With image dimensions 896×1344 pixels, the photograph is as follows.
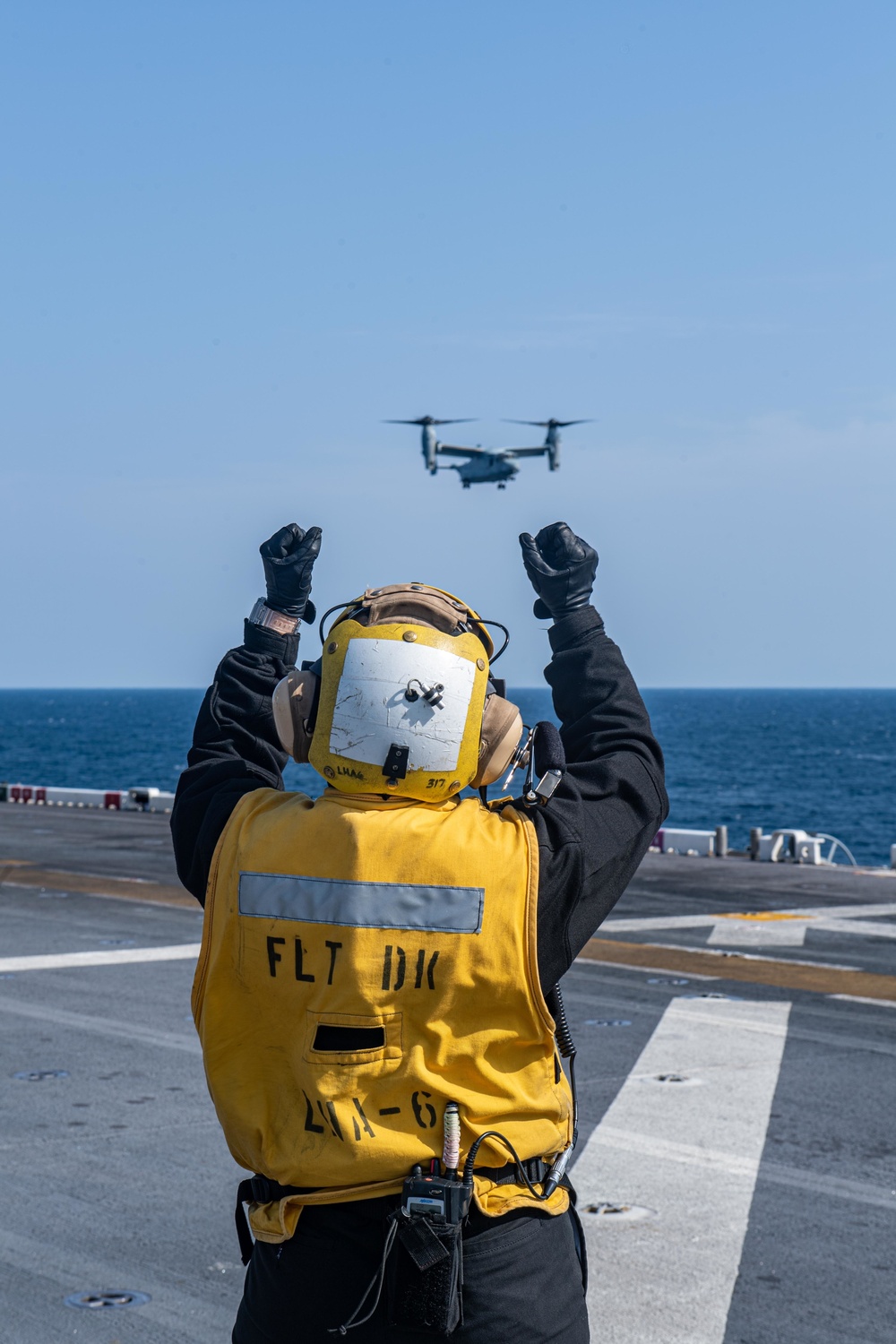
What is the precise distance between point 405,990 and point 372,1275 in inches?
21.6

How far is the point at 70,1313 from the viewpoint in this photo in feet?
15.1

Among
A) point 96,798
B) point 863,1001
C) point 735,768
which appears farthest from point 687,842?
point 735,768

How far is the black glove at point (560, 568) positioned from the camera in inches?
113

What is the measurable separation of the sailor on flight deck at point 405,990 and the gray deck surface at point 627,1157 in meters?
2.29

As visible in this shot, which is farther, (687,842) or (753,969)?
(687,842)

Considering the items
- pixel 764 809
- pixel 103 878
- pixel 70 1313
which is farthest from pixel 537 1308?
pixel 764 809

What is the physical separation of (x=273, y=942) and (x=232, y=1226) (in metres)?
3.51

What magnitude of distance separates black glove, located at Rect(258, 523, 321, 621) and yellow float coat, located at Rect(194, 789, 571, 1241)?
0.73m

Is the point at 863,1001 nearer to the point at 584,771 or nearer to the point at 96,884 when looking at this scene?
the point at 584,771

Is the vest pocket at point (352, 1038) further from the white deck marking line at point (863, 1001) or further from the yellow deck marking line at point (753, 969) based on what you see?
the white deck marking line at point (863, 1001)

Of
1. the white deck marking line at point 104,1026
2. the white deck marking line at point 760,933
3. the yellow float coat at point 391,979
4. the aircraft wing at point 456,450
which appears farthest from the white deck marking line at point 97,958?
the aircraft wing at point 456,450

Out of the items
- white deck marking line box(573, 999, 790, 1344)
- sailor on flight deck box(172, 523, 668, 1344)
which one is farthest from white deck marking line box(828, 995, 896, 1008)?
sailor on flight deck box(172, 523, 668, 1344)

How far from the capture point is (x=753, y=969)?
11.6m

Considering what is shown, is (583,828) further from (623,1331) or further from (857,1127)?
(857,1127)
